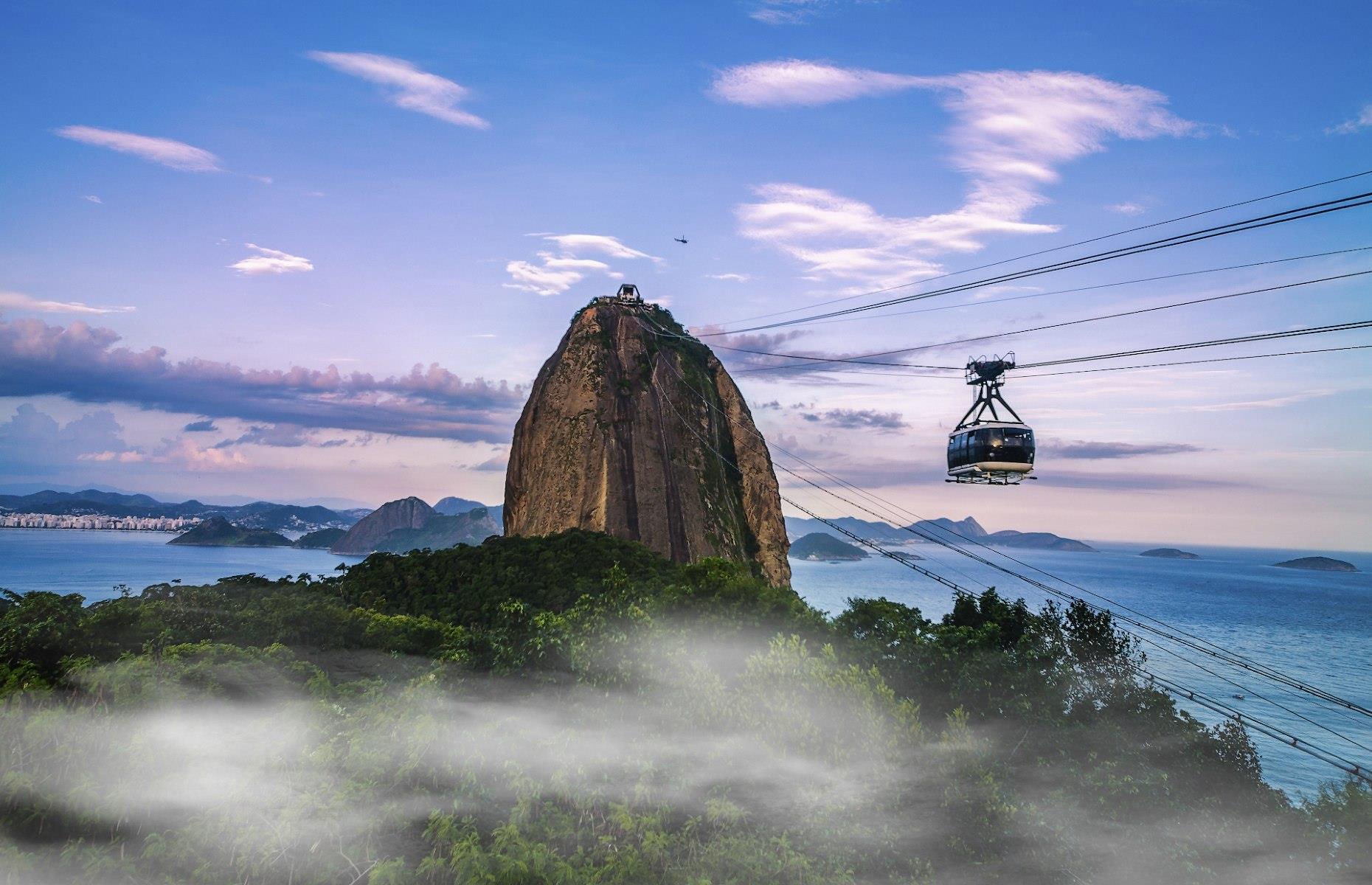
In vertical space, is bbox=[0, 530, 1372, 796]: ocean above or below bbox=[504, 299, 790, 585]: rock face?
below

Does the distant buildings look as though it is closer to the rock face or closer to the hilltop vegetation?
the rock face

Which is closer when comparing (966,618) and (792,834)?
(792,834)

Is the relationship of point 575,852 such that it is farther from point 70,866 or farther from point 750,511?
point 750,511

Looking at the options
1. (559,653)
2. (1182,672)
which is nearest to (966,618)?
(559,653)

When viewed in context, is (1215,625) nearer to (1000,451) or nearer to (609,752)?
(1000,451)

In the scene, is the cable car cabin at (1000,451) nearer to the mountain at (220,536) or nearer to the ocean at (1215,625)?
the ocean at (1215,625)

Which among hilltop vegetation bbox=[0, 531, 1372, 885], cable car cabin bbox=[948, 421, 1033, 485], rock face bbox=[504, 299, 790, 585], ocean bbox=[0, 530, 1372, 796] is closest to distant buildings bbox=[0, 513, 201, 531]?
ocean bbox=[0, 530, 1372, 796]

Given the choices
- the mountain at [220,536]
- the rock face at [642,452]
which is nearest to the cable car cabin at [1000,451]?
the rock face at [642,452]
